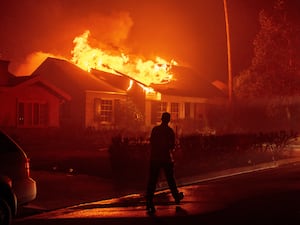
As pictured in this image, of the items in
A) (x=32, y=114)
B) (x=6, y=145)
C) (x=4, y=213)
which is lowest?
(x=4, y=213)

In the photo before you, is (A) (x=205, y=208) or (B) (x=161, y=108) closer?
(A) (x=205, y=208)

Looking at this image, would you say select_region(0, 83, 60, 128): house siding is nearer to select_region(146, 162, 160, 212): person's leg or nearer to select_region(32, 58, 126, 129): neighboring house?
select_region(32, 58, 126, 129): neighboring house

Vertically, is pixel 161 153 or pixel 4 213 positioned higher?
pixel 161 153

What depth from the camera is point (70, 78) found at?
29.2m

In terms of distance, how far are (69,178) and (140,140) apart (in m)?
3.11

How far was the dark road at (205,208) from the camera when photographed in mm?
9000

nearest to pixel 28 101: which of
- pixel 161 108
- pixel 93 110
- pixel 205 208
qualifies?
pixel 93 110

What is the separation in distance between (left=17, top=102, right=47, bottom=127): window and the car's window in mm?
17717

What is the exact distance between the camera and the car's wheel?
24.8 feet

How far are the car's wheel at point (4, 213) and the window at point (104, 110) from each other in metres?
21.2

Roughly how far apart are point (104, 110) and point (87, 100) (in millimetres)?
1297

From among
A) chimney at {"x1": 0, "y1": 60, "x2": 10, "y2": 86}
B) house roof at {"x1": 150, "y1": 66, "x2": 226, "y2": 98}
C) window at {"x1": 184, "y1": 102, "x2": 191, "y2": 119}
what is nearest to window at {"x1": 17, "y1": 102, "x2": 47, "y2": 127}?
chimney at {"x1": 0, "y1": 60, "x2": 10, "y2": 86}

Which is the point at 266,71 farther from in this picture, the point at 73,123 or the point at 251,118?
the point at 73,123

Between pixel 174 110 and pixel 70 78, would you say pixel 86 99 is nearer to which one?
pixel 70 78
